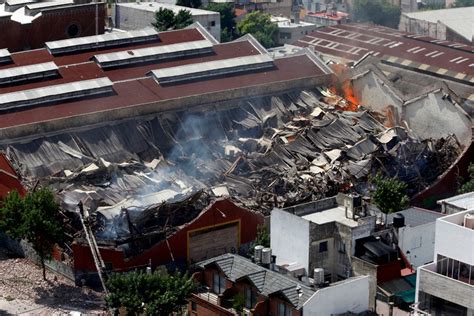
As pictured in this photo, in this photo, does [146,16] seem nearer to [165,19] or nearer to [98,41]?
[165,19]

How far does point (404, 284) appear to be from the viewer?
40.9 m

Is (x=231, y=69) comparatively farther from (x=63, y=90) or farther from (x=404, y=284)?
(x=404, y=284)

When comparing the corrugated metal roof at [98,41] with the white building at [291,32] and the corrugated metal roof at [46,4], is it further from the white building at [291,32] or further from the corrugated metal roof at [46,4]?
the white building at [291,32]

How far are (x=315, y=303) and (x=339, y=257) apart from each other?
614 cm

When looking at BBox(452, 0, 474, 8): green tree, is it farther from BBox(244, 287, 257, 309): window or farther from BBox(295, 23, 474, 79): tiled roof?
BBox(244, 287, 257, 309): window

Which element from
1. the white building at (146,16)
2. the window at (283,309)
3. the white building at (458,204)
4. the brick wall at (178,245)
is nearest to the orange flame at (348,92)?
the brick wall at (178,245)

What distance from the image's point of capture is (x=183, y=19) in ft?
247

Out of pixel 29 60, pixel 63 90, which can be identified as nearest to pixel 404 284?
pixel 63 90

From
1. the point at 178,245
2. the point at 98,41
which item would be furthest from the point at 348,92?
the point at 178,245

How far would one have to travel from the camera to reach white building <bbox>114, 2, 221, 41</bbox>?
7950 cm

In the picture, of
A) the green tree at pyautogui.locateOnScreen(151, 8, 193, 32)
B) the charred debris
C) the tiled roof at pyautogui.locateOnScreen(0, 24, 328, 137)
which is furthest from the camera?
the green tree at pyautogui.locateOnScreen(151, 8, 193, 32)

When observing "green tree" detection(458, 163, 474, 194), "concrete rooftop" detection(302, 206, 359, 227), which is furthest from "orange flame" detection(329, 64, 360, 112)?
"concrete rooftop" detection(302, 206, 359, 227)

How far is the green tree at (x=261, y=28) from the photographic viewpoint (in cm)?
8562

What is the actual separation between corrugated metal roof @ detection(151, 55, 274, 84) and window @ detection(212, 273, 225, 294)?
19341mm
